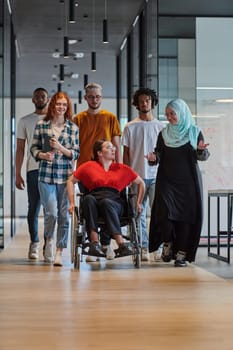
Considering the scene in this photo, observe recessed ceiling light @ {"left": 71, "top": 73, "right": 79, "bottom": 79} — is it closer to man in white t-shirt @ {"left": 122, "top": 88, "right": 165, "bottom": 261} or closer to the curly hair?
man in white t-shirt @ {"left": 122, "top": 88, "right": 165, "bottom": 261}

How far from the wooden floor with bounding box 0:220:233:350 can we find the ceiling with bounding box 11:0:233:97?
310 cm

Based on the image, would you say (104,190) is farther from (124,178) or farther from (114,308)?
(114,308)

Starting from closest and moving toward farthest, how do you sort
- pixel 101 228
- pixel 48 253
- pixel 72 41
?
1. pixel 101 228
2. pixel 48 253
3. pixel 72 41

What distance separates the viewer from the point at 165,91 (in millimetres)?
7164

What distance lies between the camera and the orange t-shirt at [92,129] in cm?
562

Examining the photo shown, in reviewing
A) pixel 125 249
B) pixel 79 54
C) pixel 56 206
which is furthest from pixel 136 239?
pixel 79 54

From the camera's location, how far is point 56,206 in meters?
5.38

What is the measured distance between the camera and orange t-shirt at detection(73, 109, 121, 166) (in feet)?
18.4

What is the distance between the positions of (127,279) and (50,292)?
0.75 m

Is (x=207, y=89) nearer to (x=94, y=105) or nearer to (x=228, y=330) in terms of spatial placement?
(x=94, y=105)

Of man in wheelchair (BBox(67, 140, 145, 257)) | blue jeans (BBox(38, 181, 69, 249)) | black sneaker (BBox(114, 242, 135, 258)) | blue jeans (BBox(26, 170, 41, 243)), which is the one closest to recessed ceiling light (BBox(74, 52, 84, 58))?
blue jeans (BBox(26, 170, 41, 243))

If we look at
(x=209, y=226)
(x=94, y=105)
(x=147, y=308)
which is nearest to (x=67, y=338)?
(x=147, y=308)

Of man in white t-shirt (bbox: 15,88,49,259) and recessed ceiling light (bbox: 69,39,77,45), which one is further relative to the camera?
recessed ceiling light (bbox: 69,39,77,45)

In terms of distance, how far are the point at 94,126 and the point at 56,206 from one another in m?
0.70
